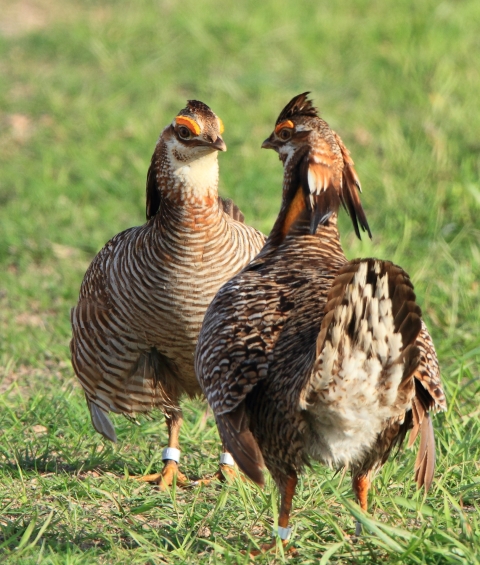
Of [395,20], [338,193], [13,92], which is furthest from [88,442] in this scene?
[395,20]

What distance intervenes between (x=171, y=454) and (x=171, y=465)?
0.27ft

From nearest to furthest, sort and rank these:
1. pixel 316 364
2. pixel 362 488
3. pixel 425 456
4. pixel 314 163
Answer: pixel 316 364
pixel 425 456
pixel 362 488
pixel 314 163

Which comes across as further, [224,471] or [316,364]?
[224,471]

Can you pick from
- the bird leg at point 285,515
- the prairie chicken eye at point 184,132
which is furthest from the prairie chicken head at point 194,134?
the bird leg at point 285,515

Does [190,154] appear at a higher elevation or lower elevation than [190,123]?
lower

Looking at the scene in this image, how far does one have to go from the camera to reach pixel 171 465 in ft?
14.2

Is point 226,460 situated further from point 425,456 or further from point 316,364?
point 316,364

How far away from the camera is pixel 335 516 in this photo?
3.49 metres

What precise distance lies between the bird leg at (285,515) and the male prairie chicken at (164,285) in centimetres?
94

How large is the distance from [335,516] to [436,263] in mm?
3025

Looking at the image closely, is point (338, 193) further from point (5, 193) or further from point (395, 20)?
point (395, 20)

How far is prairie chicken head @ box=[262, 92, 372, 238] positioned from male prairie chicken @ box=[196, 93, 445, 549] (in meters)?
0.02

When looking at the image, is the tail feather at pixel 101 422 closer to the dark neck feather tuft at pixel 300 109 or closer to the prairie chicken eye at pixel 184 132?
the prairie chicken eye at pixel 184 132

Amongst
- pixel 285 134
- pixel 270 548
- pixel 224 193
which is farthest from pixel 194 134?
pixel 224 193
